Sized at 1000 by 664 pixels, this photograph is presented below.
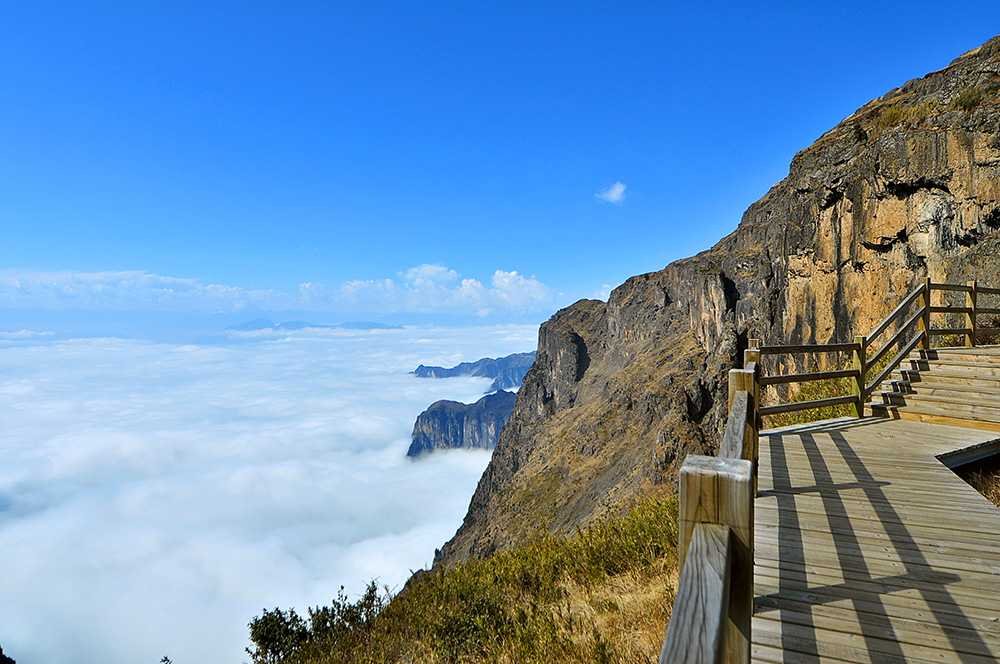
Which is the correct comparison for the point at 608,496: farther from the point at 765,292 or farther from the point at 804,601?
the point at 804,601

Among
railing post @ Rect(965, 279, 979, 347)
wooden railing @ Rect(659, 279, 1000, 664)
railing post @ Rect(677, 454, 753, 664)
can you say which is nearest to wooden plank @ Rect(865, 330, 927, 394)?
railing post @ Rect(965, 279, 979, 347)

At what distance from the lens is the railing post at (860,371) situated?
7392 millimetres

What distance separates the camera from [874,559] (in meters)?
3.62

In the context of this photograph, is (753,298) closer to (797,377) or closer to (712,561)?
(797,377)

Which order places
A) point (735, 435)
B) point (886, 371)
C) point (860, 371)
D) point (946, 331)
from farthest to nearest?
point (946, 331) → point (886, 371) → point (860, 371) → point (735, 435)

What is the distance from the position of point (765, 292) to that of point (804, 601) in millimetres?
70242

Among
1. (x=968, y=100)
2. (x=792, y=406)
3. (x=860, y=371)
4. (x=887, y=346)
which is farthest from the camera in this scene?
(x=968, y=100)

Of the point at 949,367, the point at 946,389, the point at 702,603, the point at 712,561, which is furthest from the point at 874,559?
the point at 949,367

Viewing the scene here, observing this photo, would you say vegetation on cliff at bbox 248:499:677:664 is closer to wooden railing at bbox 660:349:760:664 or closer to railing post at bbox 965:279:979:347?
wooden railing at bbox 660:349:760:664

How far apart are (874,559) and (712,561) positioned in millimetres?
3446

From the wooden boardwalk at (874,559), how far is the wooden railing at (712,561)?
1583mm

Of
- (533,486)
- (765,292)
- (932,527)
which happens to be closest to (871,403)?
(932,527)

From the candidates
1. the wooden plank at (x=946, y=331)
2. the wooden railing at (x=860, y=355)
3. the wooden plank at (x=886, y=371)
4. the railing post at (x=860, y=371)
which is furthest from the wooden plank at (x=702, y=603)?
the wooden plank at (x=946, y=331)

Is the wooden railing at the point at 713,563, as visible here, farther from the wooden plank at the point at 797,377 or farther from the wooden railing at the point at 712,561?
the wooden plank at the point at 797,377
